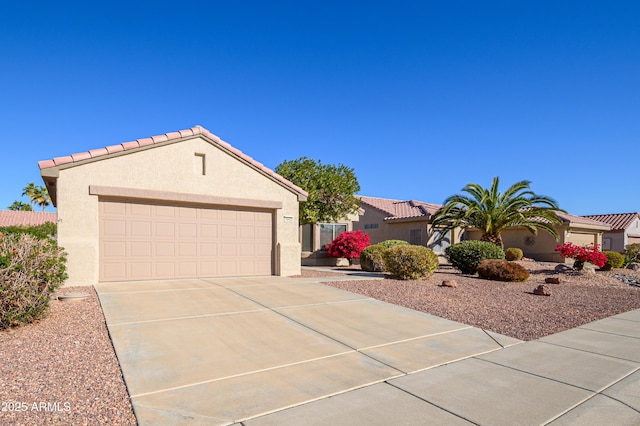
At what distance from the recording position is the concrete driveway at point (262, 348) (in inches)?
158

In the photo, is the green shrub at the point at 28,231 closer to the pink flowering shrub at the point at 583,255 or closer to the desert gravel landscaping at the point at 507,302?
the desert gravel landscaping at the point at 507,302

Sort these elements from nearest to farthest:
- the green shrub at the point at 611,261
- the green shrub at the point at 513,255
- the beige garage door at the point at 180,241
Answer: the beige garage door at the point at 180,241
the green shrub at the point at 611,261
the green shrub at the point at 513,255

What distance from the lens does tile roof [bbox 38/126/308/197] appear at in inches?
394

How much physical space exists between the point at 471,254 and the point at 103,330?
13.7 m

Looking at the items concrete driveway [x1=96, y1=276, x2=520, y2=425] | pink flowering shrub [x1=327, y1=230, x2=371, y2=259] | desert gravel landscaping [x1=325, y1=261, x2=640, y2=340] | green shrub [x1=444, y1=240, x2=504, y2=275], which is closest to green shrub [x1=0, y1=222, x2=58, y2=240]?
concrete driveway [x1=96, y1=276, x2=520, y2=425]

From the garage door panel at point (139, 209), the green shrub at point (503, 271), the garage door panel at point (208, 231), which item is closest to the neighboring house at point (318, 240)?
the green shrub at point (503, 271)

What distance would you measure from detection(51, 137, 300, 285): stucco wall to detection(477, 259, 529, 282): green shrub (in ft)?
22.6

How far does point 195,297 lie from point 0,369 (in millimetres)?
4396

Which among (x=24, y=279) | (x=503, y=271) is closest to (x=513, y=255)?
(x=503, y=271)

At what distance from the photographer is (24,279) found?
614 centimetres

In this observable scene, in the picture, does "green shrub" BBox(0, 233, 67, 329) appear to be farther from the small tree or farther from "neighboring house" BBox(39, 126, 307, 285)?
the small tree

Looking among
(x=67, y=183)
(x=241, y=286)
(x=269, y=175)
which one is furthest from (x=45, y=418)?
(x=269, y=175)

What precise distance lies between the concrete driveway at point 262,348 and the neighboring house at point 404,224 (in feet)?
50.8

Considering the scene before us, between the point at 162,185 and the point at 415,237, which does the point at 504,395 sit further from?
the point at 415,237
